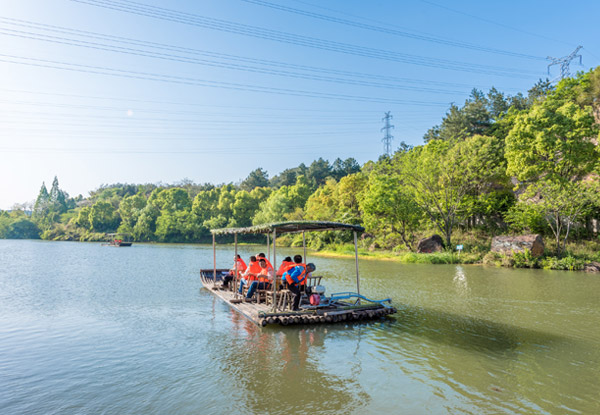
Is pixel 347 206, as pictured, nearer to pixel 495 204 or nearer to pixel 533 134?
pixel 495 204

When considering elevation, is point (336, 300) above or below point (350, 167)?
below

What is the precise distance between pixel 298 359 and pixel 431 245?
31292mm

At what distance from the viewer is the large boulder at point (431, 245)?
1459 inches

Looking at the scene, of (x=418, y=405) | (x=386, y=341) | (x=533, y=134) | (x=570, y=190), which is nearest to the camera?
(x=418, y=405)

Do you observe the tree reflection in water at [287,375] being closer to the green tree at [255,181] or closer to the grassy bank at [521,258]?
the grassy bank at [521,258]

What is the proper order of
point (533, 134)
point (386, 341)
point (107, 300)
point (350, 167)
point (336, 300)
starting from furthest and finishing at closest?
point (350, 167)
point (533, 134)
point (107, 300)
point (336, 300)
point (386, 341)

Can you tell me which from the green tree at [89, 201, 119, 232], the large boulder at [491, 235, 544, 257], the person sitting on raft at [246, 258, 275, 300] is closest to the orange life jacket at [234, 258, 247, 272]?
the person sitting on raft at [246, 258, 275, 300]

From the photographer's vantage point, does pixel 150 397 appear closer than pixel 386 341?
Yes

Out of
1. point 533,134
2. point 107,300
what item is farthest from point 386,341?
point 533,134

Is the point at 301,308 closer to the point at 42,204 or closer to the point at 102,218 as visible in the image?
the point at 102,218

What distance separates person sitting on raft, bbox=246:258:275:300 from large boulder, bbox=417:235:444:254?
27015 mm

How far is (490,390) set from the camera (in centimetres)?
722

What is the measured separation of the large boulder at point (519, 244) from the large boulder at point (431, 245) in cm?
569

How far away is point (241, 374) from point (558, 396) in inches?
239
